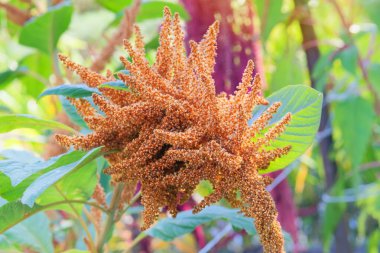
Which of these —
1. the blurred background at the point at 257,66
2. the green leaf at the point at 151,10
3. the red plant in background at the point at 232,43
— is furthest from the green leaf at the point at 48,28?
the red plant in background at the point at 232,43

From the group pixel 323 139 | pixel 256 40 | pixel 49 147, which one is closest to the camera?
pixel 49 147

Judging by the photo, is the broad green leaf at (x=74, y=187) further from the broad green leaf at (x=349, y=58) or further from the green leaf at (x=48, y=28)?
the broad green leaf at (x=349, y=58)

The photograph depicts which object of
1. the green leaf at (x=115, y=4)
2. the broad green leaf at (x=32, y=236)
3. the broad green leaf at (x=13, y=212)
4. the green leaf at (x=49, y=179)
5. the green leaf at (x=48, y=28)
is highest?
the green leaf at (x=115, y=4)

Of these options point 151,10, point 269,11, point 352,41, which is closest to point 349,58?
point 352,41

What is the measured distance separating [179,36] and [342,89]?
41.9 inches

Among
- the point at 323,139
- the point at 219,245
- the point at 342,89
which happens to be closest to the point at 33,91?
the point at 219,245

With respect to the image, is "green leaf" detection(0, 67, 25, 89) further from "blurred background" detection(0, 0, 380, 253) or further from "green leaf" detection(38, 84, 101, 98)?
"green leaf" detection(38, 84, 101, 98)

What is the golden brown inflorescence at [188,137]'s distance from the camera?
423mm

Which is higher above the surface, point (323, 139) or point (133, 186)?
point (133, 186)

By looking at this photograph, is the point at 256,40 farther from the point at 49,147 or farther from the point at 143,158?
the point at 143,158

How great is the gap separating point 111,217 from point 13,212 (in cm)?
9

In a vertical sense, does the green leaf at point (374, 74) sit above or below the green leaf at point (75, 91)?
below

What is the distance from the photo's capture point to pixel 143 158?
44cm

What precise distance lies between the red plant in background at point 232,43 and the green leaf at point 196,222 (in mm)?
379
